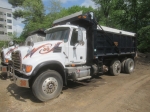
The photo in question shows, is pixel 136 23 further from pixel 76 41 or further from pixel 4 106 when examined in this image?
pixel 4 106

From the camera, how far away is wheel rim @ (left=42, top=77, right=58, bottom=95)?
172 inches

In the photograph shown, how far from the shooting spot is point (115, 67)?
7984mm

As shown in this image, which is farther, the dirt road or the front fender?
the front fender

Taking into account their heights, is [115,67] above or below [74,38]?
below

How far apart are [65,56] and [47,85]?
1.30 metres

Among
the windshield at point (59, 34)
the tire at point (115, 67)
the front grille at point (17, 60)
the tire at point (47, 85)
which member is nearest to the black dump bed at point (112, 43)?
the tire at point (115, 67)

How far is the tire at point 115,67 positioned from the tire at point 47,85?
408cm

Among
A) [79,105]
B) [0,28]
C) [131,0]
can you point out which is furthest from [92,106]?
[0,28]

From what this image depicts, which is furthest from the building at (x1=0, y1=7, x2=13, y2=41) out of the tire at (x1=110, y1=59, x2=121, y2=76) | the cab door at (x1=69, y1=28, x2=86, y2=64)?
the cab door at (x1=69, y1=28, x2=86, y2=64)

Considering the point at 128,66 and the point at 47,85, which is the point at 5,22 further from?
the point at 47,85

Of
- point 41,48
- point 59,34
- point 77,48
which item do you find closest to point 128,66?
point 77,48

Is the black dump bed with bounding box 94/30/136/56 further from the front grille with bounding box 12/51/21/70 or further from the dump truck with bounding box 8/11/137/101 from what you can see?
Answer: the front grille with bounding box 12/51/21/70

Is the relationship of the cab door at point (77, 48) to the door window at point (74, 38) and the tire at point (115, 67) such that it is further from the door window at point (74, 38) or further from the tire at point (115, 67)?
the tire at point (115, 67)

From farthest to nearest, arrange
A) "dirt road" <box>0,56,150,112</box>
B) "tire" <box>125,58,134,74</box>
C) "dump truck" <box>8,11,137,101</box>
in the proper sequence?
"tire" <box>125,58,134,74</box>, "dump truck" <box>8,11,137,101</box>, "dirt road" <box>0,56,150,112</box>
